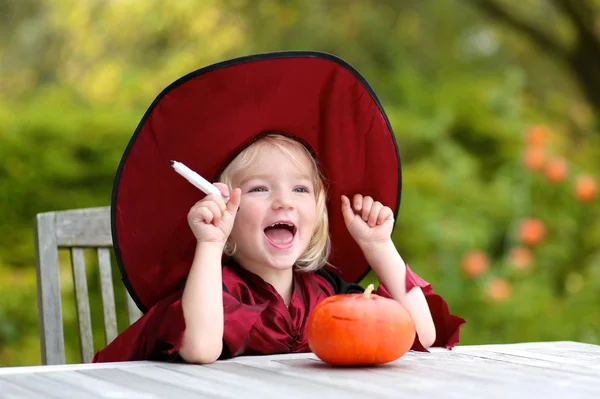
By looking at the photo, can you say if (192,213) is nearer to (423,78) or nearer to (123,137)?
(123,137)

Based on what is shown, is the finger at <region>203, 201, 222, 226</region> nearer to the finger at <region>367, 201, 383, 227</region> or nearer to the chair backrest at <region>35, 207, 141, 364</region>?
the finger at <region>367, 201, 383, 227</region>

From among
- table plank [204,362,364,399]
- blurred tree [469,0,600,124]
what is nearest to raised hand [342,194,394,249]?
table plank [204,362,364,399]

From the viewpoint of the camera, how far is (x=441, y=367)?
4.58 ft

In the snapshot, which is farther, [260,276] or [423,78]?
[423,78]

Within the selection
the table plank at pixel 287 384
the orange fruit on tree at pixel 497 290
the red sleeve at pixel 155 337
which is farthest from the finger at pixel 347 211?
the orange fruit on tree at pixel 497 290

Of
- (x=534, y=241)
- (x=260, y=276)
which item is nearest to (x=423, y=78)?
(x=534, y=241)

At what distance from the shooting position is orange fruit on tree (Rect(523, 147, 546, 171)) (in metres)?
4.55

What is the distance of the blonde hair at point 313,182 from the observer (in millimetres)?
1738

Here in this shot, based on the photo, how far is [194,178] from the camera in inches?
58.1

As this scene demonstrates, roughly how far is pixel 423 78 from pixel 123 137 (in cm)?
238

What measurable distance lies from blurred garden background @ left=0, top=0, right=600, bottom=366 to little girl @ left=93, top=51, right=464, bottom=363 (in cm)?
222

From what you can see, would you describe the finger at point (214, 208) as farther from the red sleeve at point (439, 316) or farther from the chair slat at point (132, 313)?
the chair slat at point (132, 313)

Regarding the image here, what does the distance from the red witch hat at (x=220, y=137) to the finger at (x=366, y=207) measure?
0.07 ft

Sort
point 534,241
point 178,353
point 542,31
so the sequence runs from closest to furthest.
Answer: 1. point 178,353
2. point 534,241
3. point 542,31
